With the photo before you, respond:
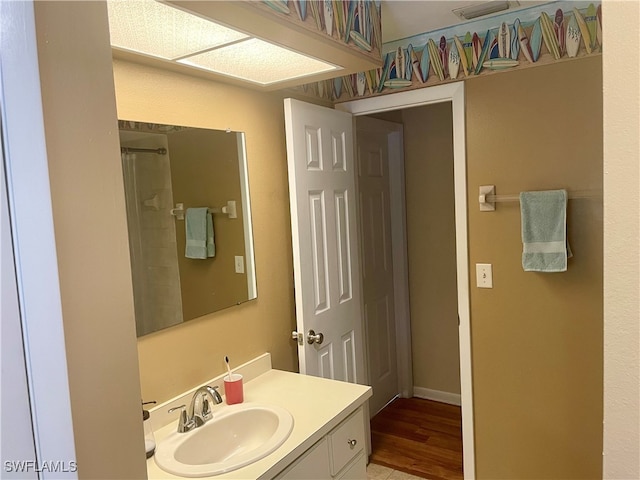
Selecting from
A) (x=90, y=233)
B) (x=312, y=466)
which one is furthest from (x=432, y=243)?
(x=90, y=233)

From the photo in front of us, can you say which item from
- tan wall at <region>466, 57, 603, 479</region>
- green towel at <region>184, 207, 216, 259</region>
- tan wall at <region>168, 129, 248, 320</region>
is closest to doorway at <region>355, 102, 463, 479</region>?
tan wall at <region>466, 57, 603, 479</region>

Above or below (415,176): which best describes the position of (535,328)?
below

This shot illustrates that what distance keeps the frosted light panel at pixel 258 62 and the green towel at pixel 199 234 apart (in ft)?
1.77

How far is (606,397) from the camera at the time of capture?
736mm

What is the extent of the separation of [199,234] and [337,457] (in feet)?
3.24

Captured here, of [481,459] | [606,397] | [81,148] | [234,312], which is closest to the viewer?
[81,148]

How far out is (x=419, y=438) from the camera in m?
3.01

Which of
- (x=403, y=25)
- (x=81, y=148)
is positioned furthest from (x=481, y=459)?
(x=81, y=148)

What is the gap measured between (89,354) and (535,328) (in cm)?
211

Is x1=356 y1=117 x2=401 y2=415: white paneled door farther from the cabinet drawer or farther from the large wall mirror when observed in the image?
the cabinet drawer

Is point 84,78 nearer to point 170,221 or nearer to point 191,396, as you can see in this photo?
point 170,221

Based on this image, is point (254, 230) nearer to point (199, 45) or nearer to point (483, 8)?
point (199, 45)

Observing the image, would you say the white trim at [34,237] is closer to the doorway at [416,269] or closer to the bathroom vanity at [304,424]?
the bathroom vanity at [304,424]

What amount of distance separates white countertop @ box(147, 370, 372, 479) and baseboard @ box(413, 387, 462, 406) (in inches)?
73.0
